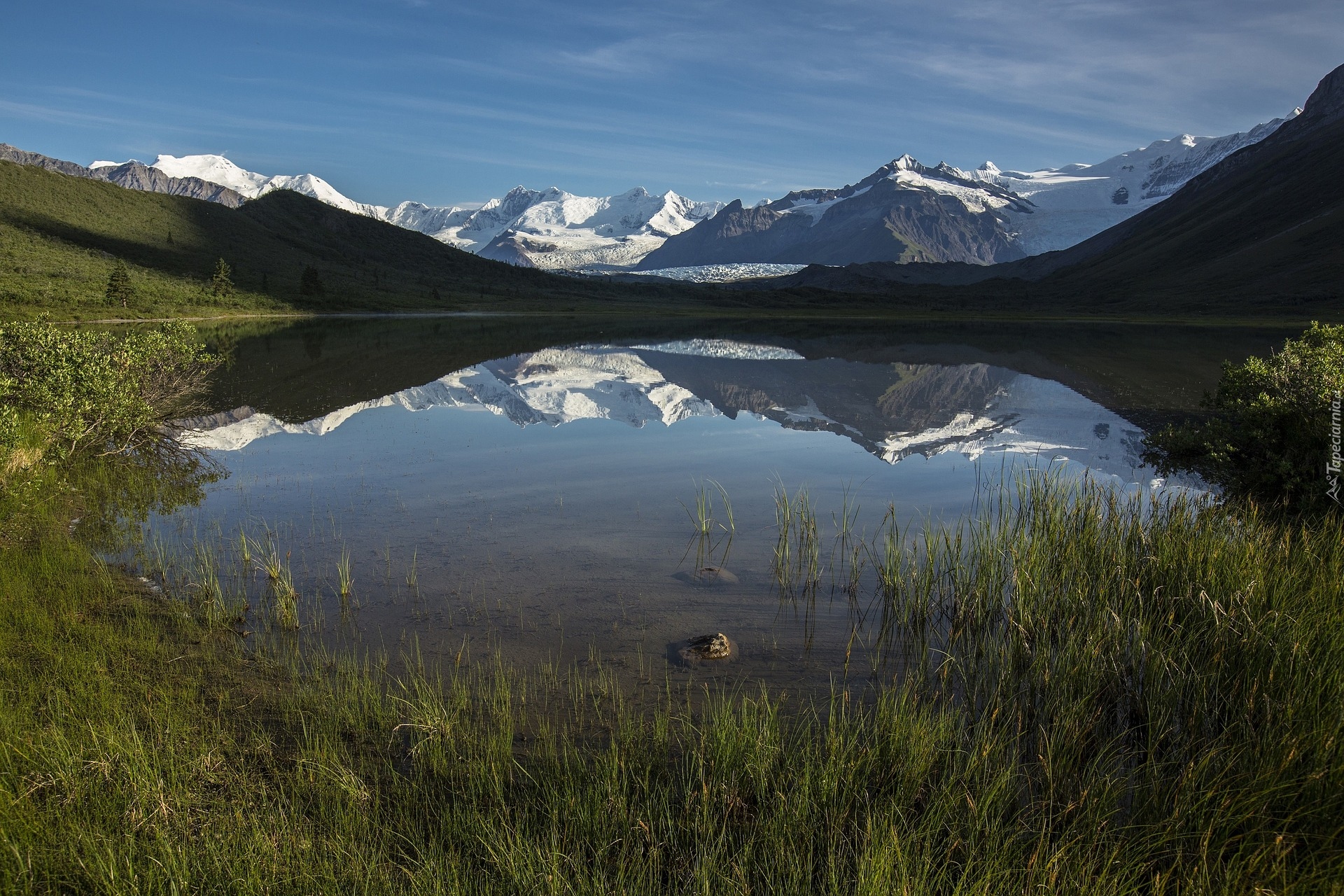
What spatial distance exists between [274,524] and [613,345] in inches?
1772

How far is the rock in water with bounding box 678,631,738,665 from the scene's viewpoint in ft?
27.5

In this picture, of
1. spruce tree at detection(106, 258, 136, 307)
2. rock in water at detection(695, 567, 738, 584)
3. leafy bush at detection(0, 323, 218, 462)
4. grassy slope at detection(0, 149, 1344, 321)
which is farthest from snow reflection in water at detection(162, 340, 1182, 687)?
spruce tree at detection(106, 258, 136, 307)

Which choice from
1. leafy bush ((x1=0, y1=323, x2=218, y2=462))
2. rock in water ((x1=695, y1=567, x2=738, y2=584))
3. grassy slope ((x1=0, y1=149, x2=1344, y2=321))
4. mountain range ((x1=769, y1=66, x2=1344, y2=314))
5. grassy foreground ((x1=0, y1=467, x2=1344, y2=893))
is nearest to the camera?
grassy foreground ((x1=0, y1=467, x2=1344, y2=893))

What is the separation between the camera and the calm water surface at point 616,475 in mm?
9344

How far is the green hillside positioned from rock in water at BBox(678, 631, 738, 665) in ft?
216

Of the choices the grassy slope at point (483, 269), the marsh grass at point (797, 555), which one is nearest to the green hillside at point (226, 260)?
the grassy slope at point (483, 269)

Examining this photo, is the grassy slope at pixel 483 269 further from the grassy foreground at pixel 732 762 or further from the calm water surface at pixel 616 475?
the grassy foreground at pixel 732 762

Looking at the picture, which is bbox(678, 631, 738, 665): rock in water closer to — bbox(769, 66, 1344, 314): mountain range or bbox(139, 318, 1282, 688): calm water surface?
bbox(139, 318, 1282, 688): calm water surface

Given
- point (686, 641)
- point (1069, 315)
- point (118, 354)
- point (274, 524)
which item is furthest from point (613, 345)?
point (1069, 315)

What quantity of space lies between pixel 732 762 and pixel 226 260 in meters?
138

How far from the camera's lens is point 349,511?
14.1 meters

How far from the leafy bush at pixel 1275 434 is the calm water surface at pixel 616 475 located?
4.61ft

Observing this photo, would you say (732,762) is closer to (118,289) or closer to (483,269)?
(118,289)

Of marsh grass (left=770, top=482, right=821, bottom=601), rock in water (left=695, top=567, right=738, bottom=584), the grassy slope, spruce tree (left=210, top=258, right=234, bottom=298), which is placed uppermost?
the grassy slope
